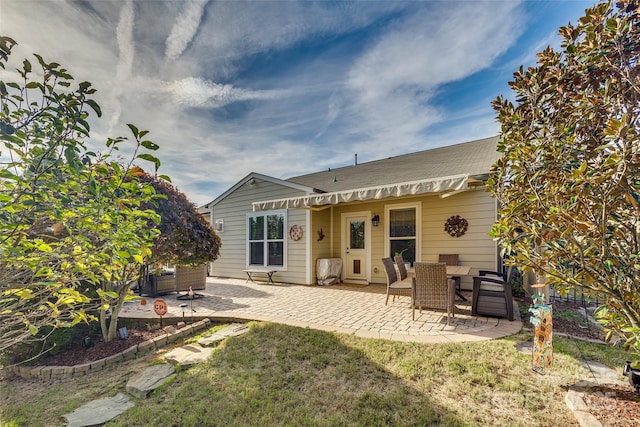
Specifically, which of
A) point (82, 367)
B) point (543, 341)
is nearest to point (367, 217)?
point (543, 341)

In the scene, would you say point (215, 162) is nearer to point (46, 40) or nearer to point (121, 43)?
point (121, 43)

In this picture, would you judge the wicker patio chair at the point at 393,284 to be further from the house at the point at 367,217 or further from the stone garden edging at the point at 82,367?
the stone garden edging at the point at 82,367

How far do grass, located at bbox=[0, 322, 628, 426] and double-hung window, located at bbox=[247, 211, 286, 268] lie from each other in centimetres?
622

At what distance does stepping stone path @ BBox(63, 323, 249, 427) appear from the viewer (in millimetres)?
2852

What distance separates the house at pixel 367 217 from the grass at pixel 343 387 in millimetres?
3615

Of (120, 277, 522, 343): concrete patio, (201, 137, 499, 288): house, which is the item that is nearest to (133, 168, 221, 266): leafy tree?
(120, 277, 522, 343): concrete patio

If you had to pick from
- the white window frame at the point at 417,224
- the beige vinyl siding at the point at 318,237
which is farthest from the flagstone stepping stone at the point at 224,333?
the white window frame at the point at 417,224

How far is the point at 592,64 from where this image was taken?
2.18 meters

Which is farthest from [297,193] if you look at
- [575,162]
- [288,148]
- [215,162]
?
[575,162]

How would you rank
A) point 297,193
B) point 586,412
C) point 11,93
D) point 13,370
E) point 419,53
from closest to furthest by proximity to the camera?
1. point 11,93
2. point 586,412
3. point 13,370
4. point 419,53
5. point 297,193

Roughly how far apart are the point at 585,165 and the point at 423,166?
8.28 m

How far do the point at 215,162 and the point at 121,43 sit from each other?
293 inches

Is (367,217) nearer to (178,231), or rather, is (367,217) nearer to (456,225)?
(456,225)

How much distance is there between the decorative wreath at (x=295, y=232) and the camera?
966 cm
